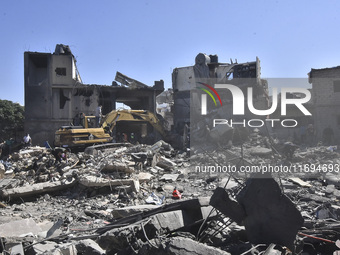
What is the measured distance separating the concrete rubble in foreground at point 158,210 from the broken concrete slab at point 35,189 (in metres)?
0.02

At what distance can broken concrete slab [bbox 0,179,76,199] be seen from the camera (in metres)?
7.15

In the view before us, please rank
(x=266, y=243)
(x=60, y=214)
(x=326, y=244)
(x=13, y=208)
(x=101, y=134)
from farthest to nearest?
(x=101, y=134)
(x=13, y=208)
(x=60, y=214)
(x=326, y=244)
(x=266, y=243)

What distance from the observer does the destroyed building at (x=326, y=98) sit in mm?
17984

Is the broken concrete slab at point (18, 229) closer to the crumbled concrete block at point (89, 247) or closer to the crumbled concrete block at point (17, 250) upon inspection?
the crumbled concrete block at point (17, 250)

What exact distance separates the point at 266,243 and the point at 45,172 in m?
7.75

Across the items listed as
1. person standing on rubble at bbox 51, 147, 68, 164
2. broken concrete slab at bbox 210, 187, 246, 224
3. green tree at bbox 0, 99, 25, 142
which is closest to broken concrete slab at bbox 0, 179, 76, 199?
person standing on rubble at bbox 51, 147, 68, 164

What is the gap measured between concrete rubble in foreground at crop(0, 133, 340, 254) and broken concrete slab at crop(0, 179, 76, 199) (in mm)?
23

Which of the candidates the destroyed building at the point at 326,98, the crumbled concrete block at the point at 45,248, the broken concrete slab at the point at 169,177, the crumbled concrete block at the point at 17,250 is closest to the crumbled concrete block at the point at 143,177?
the broken concrete slab at the point at 169,177

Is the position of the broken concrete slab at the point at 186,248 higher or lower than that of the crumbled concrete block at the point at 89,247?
higher

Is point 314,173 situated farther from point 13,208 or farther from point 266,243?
point 13,208

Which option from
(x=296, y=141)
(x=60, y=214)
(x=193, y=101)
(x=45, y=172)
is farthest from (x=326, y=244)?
(x=193, y=101)

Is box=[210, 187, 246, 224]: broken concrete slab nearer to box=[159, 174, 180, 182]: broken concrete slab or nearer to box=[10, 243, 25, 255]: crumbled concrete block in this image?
box=[10, 243, 25, 255]: crumbled concrete block

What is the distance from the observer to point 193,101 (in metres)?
22.0

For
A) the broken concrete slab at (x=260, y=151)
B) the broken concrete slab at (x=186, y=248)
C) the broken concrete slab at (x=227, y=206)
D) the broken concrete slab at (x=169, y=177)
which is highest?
the broken concrete slab at (x=227, y=206)
